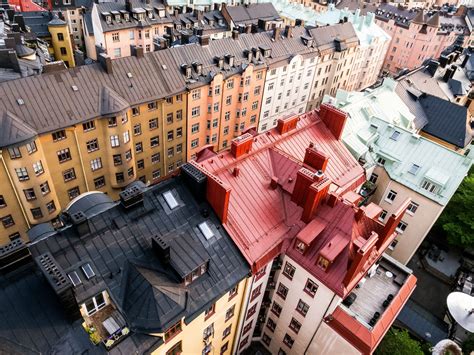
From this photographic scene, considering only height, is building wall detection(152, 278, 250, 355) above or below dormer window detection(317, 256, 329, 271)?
below

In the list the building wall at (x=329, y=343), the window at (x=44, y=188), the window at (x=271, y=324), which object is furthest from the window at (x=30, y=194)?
the building wall at (x=329, y=343)

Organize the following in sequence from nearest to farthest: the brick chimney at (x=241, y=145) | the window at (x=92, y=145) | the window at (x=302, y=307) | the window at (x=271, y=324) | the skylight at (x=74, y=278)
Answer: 1. the skylight at (x=74, y=278)
2. the window at (x=302, y=307)
3. the brick chimney at (x=241, y=145)
4. the window at (x=271, y=324)
5. the window at (x=92, y=145)

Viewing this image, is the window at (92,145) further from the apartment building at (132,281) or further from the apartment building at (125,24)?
the apartment building at (125,24)

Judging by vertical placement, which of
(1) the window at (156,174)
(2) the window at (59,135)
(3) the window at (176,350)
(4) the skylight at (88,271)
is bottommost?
(1) the window at (156,174)

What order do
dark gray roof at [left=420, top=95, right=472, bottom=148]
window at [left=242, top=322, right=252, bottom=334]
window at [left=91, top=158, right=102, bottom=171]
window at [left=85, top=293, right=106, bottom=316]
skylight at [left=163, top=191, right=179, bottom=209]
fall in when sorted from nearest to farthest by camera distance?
window at [left=85, top=293, right=106, bottom=316] < skylight at [left=163, top=191, right=179, bottom=209] < window at [left=242, top=322, right=252, bottom=334] < window at [left=91, top=158, right=102, bottom=171] < dark gray roof at [left=420, top=95, right=472, bottom=148]

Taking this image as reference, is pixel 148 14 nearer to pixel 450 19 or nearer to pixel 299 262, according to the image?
pixel 299 262

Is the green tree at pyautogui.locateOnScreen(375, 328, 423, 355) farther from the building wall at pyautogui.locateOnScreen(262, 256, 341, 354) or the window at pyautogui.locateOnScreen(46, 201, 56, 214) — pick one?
the window at pyautogui.locateOnScreen(46, 201, 56, 214)

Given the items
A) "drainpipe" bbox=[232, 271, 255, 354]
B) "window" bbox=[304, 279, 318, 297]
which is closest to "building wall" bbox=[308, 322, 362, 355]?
"window" bbox=[304, 279, 318, 297]

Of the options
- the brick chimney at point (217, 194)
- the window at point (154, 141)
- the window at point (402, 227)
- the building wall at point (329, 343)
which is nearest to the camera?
the brick chimney at point (217, 194)
